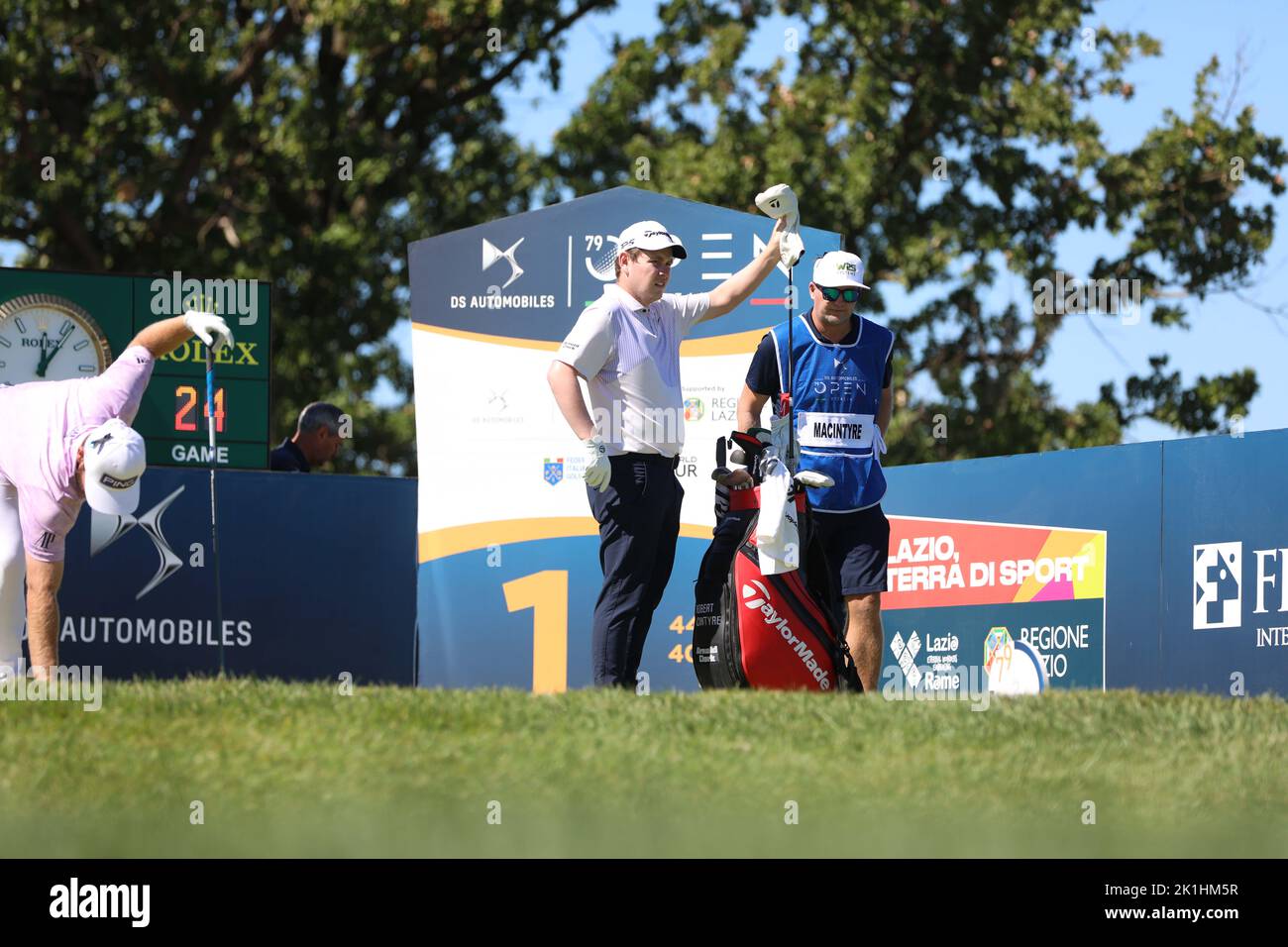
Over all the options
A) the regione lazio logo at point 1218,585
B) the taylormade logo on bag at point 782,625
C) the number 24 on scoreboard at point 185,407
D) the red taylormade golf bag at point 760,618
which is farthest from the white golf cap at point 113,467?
the regione lazio logo at point 1218,585

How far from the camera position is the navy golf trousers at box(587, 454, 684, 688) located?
7797 millimetres

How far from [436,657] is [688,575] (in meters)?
1.76

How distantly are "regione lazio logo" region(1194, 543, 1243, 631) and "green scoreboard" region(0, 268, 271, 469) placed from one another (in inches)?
258

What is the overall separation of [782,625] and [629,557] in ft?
2.38

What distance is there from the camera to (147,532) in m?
12.6

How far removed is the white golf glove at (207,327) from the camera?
864cm

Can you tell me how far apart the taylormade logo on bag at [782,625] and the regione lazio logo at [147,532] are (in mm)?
6035

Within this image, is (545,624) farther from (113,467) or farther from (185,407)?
(113,467)

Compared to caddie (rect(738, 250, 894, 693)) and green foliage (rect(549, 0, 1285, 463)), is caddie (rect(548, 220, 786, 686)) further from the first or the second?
green foliage (rect(549, 0, 1285, 463))

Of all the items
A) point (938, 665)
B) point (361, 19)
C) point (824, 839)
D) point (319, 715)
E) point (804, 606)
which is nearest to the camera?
point (824, 839)

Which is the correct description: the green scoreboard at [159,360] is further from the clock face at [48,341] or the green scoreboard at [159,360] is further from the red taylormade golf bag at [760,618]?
the red taylormade golf bag at [760,618]
